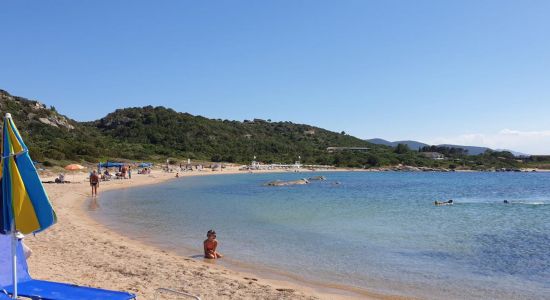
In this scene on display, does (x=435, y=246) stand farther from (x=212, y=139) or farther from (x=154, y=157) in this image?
(x=212, y=139)

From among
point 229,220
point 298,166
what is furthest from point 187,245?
point 298,166

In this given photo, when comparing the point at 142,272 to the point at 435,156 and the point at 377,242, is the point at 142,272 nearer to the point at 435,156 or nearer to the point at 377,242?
the point at 377,242

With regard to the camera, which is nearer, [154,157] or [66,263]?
[66,263]

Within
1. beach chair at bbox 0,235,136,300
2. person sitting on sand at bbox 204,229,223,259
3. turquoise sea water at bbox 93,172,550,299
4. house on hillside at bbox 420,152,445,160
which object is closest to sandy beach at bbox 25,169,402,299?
person sitting on sand at bbox 204,229,223,259

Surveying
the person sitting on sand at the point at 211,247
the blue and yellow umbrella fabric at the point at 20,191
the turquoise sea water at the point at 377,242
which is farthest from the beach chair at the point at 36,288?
the person sitting on sand at the point at 211,247

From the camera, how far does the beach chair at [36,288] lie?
559 cm

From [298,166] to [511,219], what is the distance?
270ft

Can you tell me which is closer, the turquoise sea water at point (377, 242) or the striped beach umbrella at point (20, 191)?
the striped beach umbrella at point (20, 191)

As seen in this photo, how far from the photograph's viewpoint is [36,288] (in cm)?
588

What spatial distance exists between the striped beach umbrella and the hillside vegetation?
5036cm

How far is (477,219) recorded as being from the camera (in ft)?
74.9

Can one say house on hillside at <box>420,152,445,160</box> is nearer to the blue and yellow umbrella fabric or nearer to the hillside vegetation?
the hillside vegetation

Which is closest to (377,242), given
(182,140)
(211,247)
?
(211,247)

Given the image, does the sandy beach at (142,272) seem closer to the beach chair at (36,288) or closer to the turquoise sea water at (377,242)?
the turquoise sea water at (377,242)
